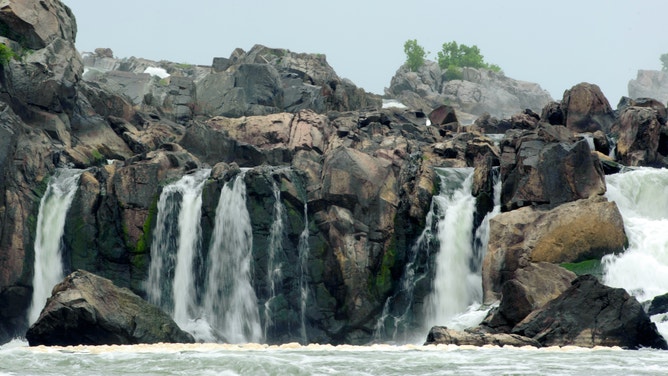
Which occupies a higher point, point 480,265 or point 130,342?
point 480,265

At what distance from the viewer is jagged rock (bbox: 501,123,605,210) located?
50188 millimetres

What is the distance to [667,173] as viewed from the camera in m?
54.7

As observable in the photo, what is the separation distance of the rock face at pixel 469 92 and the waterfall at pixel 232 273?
72353 millimetres

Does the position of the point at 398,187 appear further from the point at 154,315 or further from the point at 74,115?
the point at 74,115

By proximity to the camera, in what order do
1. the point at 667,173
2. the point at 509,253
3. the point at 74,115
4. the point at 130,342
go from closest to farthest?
1. the point at 130,342
2. the point at 509,253
3. the point at 667,173
4. the point at 74,115

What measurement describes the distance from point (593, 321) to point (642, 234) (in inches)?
575

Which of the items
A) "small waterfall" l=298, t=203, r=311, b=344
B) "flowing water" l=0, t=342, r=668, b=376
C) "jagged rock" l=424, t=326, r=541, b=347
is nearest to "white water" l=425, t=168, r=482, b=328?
"small waterfall" l=298, t=203, r=311, b=344

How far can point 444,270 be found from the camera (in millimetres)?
51531

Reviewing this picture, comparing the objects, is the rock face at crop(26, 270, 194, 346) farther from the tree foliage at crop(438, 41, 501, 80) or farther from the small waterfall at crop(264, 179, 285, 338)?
the tree foliage at crop(438, 41, 501, 80)

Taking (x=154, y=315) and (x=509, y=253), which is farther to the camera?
(x=509, y=253)

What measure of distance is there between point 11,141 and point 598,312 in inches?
1235

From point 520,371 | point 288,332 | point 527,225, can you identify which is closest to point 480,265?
point 527,225

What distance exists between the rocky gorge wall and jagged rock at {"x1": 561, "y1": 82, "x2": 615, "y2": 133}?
3169 millimetres

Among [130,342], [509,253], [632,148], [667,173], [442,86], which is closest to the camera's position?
[130,342]
